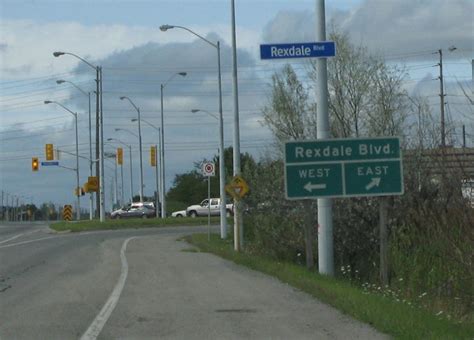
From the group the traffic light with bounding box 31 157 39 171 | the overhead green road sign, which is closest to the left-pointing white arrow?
the overhead green road sign

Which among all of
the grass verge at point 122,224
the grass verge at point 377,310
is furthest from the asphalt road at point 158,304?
the grass verge at point 122,224

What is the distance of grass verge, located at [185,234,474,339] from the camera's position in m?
10.4

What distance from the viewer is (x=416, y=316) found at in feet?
37.5

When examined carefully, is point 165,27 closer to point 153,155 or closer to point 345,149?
point 345,149

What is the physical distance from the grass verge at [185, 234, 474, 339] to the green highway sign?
6.43 feet

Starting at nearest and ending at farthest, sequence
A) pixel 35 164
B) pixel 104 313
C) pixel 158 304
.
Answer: pixel 104 313 → pixel 158 304 → pixel 35 164

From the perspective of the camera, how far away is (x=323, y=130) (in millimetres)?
18609

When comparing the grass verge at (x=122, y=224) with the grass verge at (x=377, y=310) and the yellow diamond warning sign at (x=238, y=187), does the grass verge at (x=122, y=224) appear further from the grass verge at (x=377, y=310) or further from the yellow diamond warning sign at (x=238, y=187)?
the grass verge at (x=377, y=310)

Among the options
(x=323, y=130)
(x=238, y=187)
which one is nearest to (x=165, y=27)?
(x=238, y=187)

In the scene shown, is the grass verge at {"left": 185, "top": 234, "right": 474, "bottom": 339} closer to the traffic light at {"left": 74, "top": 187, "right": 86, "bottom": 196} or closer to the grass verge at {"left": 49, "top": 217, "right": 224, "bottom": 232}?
the grass verge at {"left": 49, "top": 217, "right": 224, "bottom": 232}

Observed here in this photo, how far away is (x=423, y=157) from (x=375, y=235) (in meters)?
2.85

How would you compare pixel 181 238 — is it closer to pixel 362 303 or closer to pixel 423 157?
pixel 423 157

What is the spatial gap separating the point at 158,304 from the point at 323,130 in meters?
6.47

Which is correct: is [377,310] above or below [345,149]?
below
